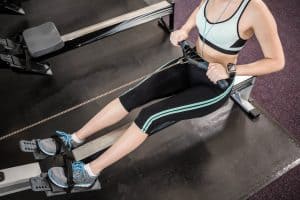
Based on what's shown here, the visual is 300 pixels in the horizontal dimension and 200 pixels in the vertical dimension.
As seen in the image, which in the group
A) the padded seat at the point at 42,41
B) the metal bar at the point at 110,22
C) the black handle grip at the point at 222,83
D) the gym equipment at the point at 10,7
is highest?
the gym equipment at the point at 10,7

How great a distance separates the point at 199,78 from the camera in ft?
5.27

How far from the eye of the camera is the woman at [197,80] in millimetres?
A: 1387

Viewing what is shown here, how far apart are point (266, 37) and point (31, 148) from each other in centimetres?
118

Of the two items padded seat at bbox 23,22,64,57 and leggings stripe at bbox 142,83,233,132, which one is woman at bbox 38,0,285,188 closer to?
leggings stripe at bbox 142,83,233,132

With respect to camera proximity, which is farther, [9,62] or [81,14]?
[81,14]

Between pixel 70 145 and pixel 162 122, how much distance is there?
1.67ft

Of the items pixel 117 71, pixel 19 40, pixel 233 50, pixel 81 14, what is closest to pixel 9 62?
pixel 19 40

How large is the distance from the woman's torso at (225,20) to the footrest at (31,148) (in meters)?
0.92

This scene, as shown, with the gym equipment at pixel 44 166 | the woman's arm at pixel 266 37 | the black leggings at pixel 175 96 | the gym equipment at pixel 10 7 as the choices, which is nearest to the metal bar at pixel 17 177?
the gym equipment at pixel 44 166

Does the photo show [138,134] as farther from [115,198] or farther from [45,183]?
[45,183]

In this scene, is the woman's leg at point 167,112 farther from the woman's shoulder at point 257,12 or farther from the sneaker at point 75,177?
the woman's shoulder at point 257,12

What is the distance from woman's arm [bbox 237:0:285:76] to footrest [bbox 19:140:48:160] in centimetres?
106

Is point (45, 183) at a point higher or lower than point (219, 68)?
lower

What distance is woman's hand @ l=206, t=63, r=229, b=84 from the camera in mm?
1441
